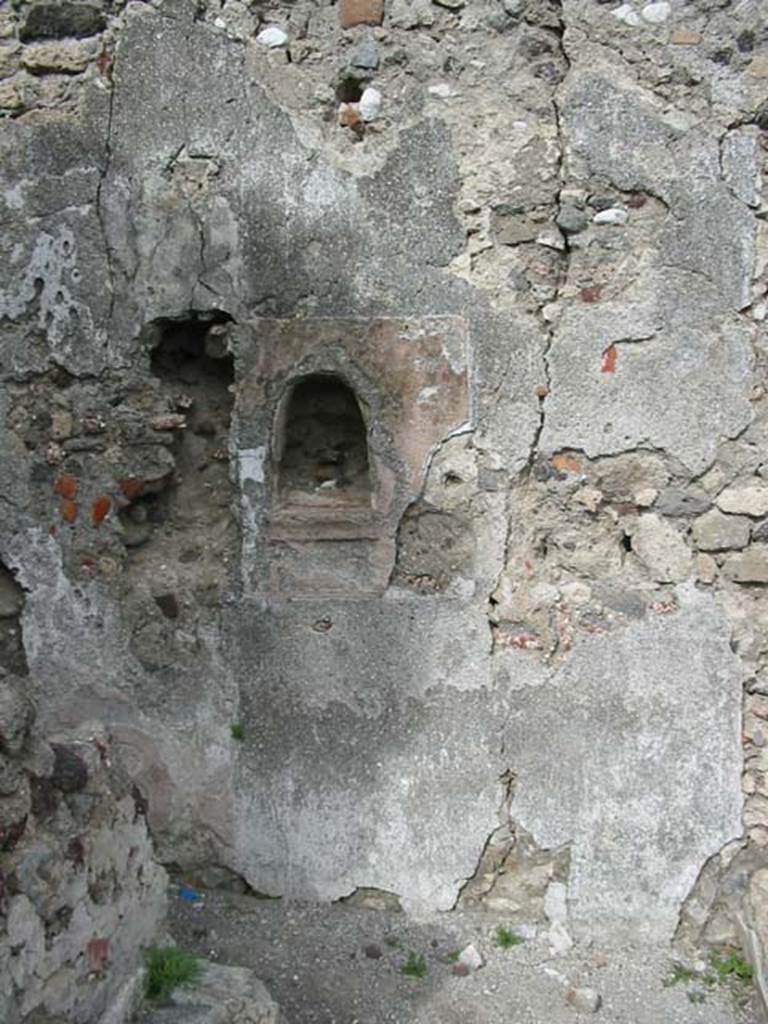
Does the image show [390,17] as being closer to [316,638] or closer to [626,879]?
[316,638]

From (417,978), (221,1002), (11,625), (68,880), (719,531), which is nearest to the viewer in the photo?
(68,880)

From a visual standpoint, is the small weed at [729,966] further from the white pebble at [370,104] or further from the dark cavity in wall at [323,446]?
the white pebble at [370,104]

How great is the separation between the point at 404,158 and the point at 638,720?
1793 millimetres

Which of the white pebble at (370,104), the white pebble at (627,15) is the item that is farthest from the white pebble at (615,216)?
the white pebble at (370,104)

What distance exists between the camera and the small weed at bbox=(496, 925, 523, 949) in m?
2.82

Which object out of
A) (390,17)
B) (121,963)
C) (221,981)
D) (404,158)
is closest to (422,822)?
(221,981)

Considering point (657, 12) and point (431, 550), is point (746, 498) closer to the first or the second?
point (431, 550)

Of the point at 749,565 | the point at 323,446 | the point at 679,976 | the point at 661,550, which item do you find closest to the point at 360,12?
the point at 323,446

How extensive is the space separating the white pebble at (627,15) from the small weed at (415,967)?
9.00 ft

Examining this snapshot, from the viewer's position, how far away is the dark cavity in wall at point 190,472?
9.93 ft

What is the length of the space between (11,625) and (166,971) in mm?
1271

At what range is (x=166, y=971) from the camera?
2246 mm

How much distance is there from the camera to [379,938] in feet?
9.35

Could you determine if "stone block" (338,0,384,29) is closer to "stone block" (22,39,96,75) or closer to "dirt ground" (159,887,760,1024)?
"stone block" (22,39,96,75)
